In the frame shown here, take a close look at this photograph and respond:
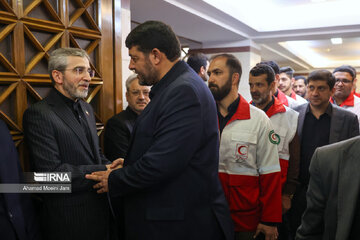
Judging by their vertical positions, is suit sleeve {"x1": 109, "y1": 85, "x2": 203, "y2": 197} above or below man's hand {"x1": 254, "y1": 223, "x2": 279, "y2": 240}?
above

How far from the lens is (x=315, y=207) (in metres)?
1.08

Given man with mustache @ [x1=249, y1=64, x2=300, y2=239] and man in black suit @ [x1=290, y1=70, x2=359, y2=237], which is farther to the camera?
man in black suit @ [x1=290, y1=70, x2=359, y2=237]

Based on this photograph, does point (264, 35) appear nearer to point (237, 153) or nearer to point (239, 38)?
point (239, 38)

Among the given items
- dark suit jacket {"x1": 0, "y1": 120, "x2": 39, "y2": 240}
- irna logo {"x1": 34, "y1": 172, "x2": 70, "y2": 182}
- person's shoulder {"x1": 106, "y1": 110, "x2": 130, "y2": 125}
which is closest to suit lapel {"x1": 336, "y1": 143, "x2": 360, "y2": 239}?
irna logo {"x1": 34, "y1": 172, "x2": 70, "y2": 182}

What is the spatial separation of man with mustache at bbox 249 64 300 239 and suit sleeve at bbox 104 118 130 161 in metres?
1.07

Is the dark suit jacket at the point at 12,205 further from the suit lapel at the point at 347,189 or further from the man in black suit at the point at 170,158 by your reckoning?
the suit lapel at the point at 347,189

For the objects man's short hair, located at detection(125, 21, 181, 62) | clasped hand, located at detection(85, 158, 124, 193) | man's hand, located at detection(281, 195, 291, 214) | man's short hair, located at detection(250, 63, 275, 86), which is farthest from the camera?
man's short hair, located at detection(250, 63, 275, 86)

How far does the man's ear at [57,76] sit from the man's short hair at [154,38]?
2.29ft

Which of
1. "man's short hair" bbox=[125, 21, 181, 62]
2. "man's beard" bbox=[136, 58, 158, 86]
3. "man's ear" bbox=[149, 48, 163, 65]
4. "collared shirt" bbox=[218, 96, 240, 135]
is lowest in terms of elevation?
"collared shirt" bbox=[218, 96, 240, 135]

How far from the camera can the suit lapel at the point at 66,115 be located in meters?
1.83

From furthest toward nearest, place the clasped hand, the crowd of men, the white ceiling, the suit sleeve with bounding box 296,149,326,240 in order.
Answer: the white ceiling → the clasped hand → the crowd of men → the suit sleeve with bounding box 296,149,326,240

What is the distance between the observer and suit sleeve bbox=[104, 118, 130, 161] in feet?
7.77

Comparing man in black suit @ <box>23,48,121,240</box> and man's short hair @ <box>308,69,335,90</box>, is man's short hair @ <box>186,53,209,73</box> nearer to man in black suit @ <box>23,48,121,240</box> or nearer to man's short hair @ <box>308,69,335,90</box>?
man's short hair @ <box>308,69,335,90</box>

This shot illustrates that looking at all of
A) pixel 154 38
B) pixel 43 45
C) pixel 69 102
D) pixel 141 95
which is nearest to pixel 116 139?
pixel 141 95
